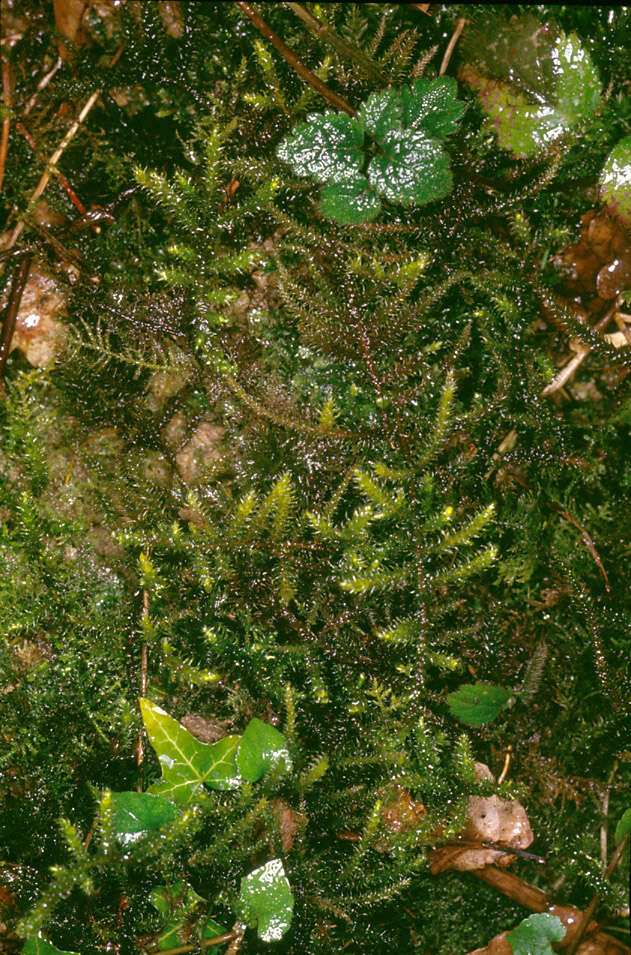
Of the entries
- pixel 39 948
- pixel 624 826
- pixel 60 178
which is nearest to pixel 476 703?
pixel 624 826

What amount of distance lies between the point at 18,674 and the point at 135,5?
8.56 ft

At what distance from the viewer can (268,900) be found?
6.57 feet

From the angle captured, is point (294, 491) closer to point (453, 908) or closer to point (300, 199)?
point (300, 199)

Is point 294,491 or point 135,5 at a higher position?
point 135,5

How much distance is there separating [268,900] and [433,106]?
2.71 meters

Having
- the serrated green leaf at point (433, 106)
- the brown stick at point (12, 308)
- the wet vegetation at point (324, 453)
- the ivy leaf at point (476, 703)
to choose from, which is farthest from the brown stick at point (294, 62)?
the ivy leaf at point (476, 703)

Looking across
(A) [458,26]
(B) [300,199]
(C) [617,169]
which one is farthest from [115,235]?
(C) [617,169]

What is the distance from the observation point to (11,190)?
2.54 metres

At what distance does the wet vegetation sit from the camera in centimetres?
225

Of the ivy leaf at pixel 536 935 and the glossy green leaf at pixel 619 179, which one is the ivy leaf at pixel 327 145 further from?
the ivy leaf at pixel 536 935

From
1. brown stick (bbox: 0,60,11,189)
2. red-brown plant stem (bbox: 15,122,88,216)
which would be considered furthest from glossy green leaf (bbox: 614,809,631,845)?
brown stick (bbox: 0,60,11,189)

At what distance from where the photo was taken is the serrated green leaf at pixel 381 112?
2264mm

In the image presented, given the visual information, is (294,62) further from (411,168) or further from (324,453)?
(324,453)

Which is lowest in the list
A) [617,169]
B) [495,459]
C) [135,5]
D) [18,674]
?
[18,674]
